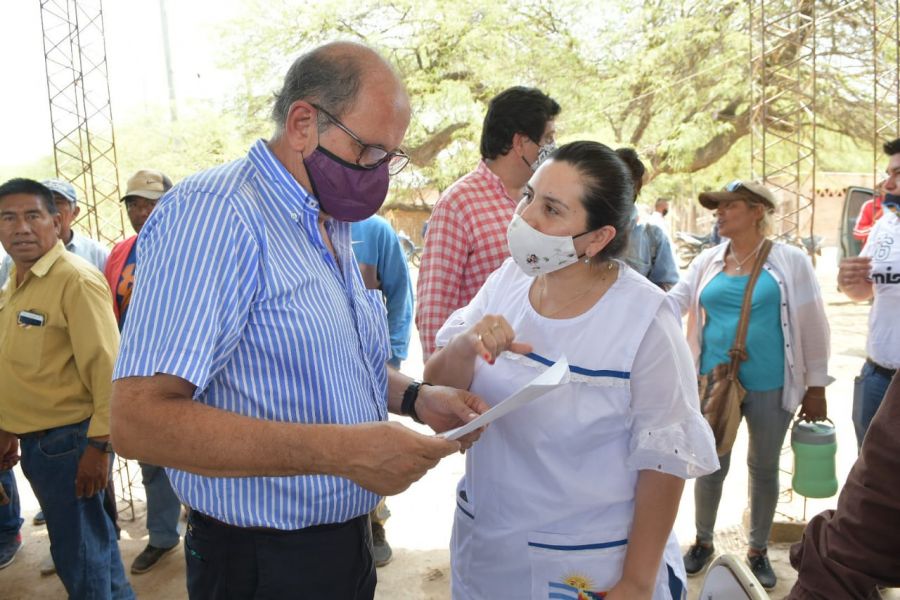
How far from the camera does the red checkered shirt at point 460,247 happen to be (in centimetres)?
300

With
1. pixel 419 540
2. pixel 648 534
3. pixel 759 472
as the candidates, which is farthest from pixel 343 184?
pixel 419 540

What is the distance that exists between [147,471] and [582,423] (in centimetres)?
332

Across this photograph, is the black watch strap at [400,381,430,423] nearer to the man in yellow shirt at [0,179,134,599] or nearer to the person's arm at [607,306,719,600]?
the person's arm at [607,306,719,600]

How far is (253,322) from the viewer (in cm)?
136

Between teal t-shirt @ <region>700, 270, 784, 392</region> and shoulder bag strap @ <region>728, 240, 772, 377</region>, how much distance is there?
2 cm

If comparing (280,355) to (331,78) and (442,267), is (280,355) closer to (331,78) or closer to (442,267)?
(331,78)

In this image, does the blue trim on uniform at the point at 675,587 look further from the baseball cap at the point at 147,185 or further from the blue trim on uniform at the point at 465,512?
the baseball cap at the point at 147,185

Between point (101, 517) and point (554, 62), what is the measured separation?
51.5 feet

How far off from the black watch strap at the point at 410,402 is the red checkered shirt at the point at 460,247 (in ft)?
3.45

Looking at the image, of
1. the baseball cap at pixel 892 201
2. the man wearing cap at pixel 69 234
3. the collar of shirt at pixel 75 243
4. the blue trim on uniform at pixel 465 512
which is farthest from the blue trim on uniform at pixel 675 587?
the collar of shirt at pixel 75 243

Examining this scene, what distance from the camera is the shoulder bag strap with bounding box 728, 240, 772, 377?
3.56 meters

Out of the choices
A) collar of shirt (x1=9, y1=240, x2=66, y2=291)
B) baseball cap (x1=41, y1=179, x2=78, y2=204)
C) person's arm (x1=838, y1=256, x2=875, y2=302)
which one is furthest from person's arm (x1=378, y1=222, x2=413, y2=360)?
person's arm (x1=838, y1=256, x2=875, y2=302)

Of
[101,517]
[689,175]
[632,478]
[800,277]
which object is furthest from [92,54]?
[689,175]

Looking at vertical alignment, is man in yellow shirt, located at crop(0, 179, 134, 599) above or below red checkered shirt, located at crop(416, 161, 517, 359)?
below
